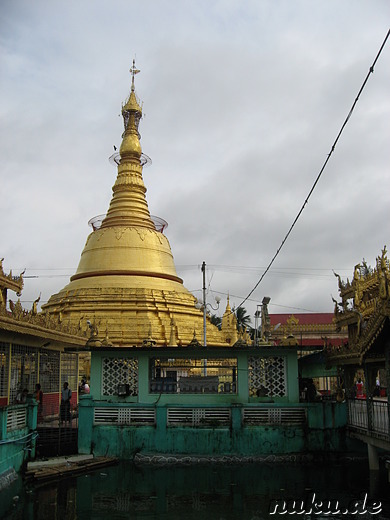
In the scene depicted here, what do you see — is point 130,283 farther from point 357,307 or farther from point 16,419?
point 16,419

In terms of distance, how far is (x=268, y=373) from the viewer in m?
17.3

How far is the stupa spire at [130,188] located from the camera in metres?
40.2

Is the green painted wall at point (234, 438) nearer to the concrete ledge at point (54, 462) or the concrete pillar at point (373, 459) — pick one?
the concrete ledge at point (54, 462)

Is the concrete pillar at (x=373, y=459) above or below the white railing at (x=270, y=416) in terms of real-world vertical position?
below

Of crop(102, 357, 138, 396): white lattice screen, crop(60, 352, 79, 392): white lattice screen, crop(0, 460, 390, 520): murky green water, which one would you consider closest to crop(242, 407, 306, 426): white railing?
crop(0, 460, 390, 520): murky green water

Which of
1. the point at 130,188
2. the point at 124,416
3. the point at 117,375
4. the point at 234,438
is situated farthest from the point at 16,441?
the point at 130,188

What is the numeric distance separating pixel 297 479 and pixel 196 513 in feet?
12.0

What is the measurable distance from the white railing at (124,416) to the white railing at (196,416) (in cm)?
56

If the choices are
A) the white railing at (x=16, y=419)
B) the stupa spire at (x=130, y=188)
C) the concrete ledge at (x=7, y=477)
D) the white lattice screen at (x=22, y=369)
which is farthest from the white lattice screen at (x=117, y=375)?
the stupa spire at (x=130, y=188)

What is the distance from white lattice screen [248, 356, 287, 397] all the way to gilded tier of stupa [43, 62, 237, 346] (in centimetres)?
1359

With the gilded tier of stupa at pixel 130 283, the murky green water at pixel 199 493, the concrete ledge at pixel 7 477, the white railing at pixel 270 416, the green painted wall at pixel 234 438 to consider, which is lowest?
the murky green water at pixel 199 493

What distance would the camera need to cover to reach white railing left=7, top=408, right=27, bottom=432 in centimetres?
1407

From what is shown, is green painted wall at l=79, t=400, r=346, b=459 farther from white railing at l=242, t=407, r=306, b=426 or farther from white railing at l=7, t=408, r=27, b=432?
white railing at l=7, t=408, r=27, b=432

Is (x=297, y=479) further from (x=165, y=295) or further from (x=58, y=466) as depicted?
(x=165, y=295)
